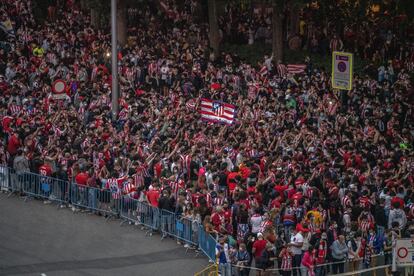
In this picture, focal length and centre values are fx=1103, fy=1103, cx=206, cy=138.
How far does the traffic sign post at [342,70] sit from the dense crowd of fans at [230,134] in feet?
2.55

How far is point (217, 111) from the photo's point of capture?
34219mm

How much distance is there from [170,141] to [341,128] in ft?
18.4

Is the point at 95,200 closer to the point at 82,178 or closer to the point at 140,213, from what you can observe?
the point at 82,178

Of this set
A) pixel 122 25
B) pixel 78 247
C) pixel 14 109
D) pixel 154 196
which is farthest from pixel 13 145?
pixel 122 25

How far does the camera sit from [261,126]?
1378 inches

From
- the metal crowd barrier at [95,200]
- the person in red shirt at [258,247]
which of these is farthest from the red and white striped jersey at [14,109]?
the person in red shirt at [258,247]

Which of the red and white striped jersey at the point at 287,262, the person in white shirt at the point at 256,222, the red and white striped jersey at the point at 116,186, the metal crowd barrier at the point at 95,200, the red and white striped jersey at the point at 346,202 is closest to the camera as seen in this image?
the red and white striped jersey at the point at 287,262

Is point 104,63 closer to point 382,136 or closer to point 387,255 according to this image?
point 382,136

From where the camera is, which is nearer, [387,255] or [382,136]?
[387,255]

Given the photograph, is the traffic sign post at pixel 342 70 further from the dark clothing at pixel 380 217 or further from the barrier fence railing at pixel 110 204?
the barrier fence railing at pixel 110 204

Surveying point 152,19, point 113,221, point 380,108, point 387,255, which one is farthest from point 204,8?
point 387,255

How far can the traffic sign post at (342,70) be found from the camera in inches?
1444

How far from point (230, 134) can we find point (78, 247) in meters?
7.59

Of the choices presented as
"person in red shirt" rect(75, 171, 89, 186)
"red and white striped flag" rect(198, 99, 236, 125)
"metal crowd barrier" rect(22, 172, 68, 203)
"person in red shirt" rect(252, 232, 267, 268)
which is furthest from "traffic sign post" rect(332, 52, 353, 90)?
"person in red shirt" rect(252, 232, 267, 268)
